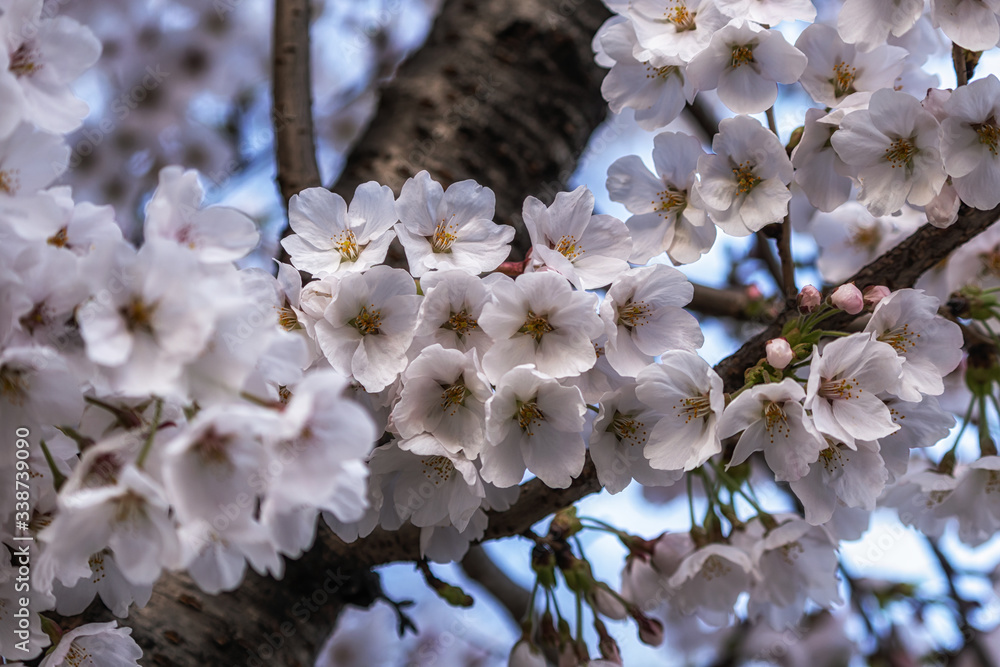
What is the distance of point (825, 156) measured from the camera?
1038mm

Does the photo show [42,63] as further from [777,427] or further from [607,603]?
[607,603]

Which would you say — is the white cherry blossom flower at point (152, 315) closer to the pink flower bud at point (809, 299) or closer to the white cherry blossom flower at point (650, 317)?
the white cherry blossom flower at point (650, 317)

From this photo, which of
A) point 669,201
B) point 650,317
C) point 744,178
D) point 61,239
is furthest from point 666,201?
point 61,239

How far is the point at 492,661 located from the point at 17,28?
313 centimetres

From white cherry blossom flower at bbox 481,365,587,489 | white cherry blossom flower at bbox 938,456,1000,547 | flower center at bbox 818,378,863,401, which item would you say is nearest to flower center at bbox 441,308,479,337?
white cherry blossom flower at bbox 481,365,587,489

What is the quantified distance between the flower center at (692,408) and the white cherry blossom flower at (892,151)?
0.35 meters

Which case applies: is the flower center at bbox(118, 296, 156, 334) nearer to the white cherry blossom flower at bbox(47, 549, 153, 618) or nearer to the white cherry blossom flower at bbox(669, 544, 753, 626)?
the white cherry blossom flower at bbox(47, 549, 153, 618)

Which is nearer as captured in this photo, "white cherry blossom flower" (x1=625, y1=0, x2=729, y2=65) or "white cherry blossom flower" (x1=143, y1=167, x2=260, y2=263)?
"white cherry blossom flower" (x1=143, y1=167, x2=260, y2=263)

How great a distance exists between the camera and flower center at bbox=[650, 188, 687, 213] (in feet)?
3.61

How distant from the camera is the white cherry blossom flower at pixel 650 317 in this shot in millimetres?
922

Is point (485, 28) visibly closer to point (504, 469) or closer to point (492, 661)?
point (504, 469)

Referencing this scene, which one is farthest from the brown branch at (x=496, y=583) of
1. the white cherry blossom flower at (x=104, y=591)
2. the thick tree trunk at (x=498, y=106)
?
the white cherry blossom flower at (x=104, y=591)

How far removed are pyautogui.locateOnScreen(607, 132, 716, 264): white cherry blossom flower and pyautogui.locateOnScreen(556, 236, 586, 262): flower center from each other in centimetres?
12

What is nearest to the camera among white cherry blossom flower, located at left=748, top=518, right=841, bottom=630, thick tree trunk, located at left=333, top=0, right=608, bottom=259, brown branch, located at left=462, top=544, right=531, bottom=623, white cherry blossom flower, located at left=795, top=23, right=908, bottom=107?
white cherry blossom flower, located at left=795, top=23, right=908, bottom=107
